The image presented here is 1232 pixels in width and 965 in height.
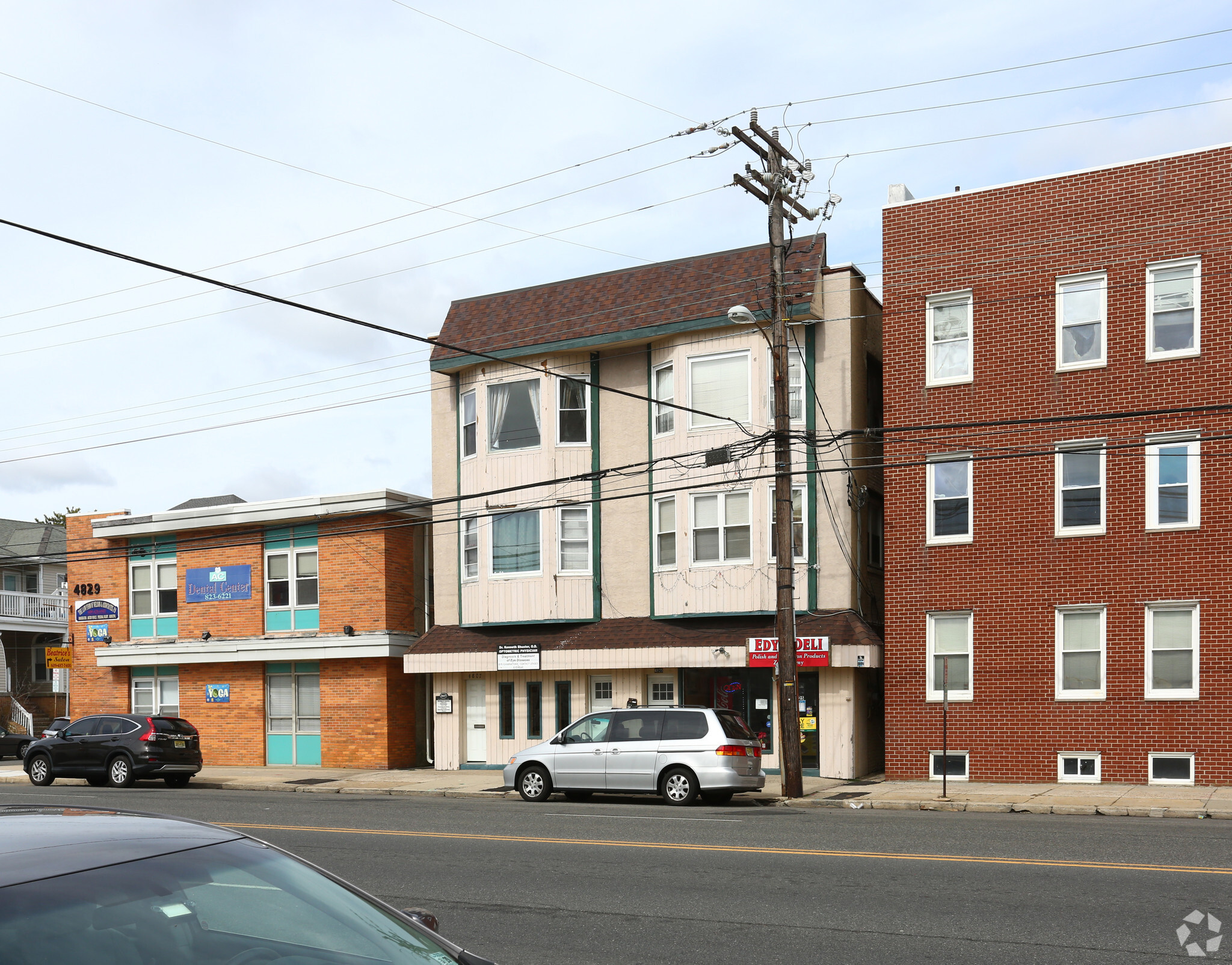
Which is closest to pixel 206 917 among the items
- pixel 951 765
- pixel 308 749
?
pixel 951 765

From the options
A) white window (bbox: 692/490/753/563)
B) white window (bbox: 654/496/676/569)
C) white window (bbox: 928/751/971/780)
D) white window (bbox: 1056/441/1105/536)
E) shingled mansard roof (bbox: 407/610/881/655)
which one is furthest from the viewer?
white window (bbox: 654/496/676/569)

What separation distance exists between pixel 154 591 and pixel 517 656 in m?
11.9

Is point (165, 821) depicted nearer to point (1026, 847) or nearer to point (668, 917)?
point (668, 917)

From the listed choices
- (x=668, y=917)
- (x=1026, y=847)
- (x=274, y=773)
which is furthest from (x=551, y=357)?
(x=668, y=917)

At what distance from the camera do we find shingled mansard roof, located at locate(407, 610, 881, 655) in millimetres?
24312

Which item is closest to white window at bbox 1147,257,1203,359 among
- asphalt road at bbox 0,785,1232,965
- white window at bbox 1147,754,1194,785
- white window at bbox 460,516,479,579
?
white window at bbox 1147,754,1194,785

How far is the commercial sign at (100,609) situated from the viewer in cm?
3381

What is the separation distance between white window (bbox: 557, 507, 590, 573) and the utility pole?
726cm

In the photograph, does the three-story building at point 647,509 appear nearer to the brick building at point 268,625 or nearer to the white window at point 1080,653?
the brick building at point 268,625

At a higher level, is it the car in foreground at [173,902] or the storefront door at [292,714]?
the car in foreground at [173,902]

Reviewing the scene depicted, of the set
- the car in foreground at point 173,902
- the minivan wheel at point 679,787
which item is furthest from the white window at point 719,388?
the car in foreground at point 173,902

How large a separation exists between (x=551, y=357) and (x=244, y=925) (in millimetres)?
24347

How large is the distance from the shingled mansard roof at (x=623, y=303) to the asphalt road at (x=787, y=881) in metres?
11.6

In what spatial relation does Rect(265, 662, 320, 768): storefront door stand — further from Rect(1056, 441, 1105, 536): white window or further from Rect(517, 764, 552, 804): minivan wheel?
Rect(1056, 441, 1105, 536): white window
